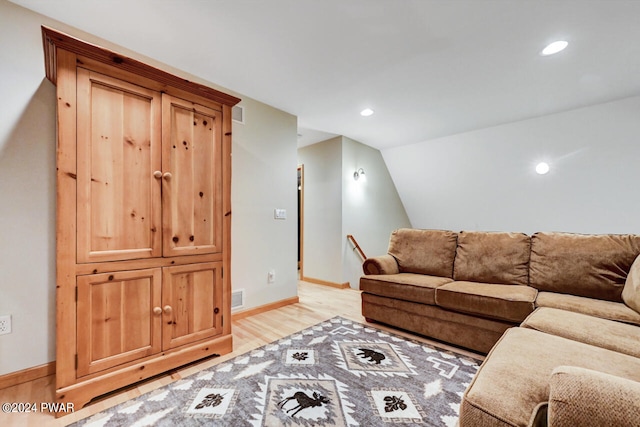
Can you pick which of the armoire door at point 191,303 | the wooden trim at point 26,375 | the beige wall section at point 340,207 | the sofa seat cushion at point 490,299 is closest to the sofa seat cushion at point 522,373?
the sofa seat cushion at point 490,299

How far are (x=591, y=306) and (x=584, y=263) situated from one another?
49 cm

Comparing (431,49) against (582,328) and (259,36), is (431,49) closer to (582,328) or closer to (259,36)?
(259,36)

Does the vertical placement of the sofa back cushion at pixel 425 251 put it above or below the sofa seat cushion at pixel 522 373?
above

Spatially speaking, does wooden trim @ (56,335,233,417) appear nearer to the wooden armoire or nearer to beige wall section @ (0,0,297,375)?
the wooden armoire

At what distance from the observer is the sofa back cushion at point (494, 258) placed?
8.12 feet

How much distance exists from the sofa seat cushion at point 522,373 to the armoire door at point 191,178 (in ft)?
5.88

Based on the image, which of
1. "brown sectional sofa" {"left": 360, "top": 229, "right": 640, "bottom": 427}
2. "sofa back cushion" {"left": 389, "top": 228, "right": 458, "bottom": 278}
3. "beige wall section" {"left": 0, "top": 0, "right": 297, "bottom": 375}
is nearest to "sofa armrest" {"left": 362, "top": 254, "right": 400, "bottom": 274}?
"brown sectional sofa" {"left": 360, "top": 229, "right": 640, "bottom": 427}

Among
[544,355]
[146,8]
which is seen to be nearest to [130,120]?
[146,8]

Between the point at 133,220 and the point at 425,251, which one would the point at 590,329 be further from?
the point at 133,220

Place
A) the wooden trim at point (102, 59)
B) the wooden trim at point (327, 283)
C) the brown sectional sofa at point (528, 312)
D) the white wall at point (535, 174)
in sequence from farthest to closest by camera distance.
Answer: the wooden trim at point (327, 283) → the white wall at point (535, 174) → the wooden trim at point (102, 59) → the brown sectional sofa at point (528, 312)

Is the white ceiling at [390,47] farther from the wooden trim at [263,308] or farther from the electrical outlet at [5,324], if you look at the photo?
the wooden trim at [263,308]

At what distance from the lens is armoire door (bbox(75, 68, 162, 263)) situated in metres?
1.52

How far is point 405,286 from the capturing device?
252cm

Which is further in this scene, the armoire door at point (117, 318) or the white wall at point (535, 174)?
the white wall at point (535, 174)
